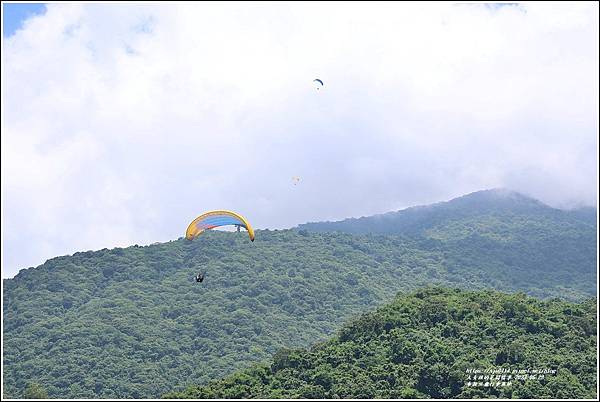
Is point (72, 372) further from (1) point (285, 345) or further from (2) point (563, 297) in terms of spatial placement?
(2) point (563, 297)

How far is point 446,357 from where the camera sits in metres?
73.3

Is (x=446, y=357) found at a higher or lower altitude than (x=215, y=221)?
lower

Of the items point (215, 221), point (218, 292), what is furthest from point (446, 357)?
point (218, 292)

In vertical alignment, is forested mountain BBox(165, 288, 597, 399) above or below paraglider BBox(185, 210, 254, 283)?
below

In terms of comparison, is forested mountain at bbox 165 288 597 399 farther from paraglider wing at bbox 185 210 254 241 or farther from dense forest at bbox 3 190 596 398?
dense forest at bbox 3 190 596 398

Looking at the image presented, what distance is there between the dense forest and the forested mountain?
94.5ft

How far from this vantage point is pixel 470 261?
17912 centimetres

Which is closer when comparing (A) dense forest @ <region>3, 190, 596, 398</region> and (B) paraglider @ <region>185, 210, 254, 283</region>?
(B) paraglider @ <region>185, 210, 254, 283</region>

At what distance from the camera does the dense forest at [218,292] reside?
108625mm

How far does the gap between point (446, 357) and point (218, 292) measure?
6893cm

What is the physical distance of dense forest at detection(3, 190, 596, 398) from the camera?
109m

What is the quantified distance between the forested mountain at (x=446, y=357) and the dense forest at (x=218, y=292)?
28797 mm

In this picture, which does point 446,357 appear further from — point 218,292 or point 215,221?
point 218,292

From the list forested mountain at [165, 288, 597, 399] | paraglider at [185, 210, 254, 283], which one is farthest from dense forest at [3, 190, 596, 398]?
paraglider at [185, 210, 254, 283]
